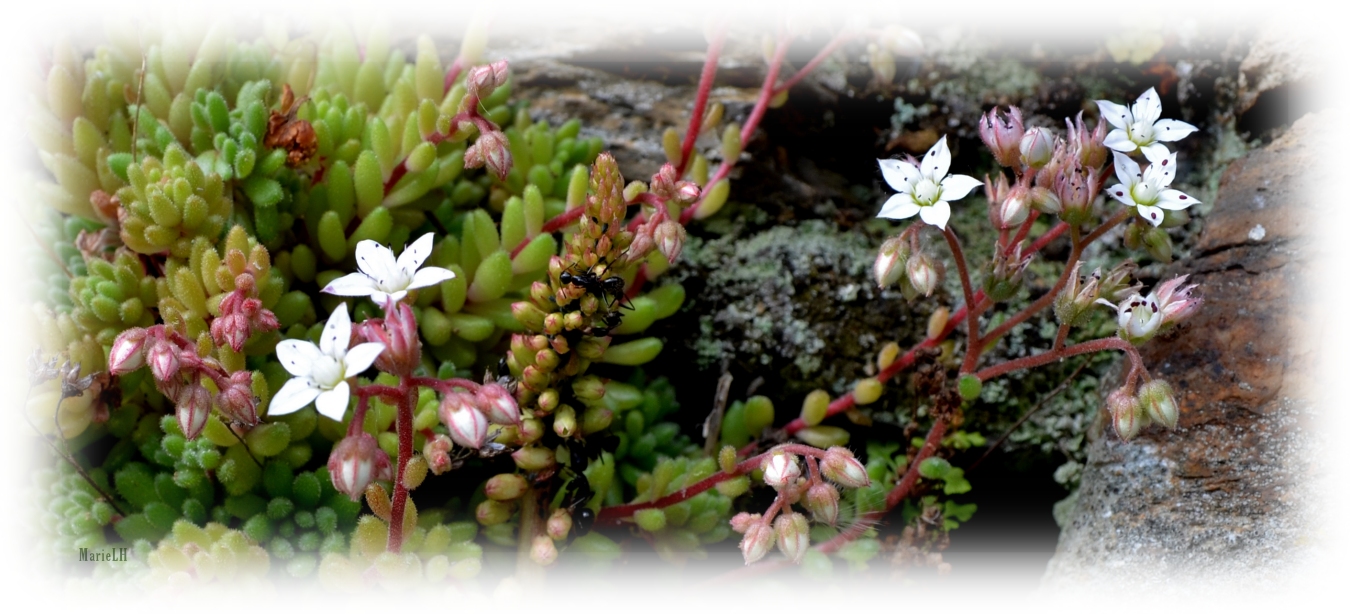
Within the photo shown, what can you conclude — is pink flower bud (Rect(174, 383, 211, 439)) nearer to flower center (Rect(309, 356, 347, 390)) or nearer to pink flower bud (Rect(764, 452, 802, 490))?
flower center (Rect(309, 356, 347, 390))

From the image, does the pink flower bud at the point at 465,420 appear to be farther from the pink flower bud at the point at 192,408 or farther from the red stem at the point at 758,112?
the red stem at the point at 758,112

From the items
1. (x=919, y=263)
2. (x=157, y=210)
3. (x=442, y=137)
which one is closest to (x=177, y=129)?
(x=157, y=210)

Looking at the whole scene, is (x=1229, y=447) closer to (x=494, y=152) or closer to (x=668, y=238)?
(x=668, y=238)

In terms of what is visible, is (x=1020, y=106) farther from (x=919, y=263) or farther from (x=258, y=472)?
(x=258, y=472)

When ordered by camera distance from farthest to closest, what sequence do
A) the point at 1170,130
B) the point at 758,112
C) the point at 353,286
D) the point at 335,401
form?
the point at 758,112, the point at 1170,130, the point at 353,286, the point at 335,401

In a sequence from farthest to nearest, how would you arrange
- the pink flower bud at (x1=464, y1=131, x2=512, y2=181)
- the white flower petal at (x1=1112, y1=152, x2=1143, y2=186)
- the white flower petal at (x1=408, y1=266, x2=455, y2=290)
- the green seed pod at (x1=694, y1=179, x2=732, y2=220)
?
the green seed pod at (x1=694, y1=179, x2=732, y2=220)
the pink flower bud at (x1=464, y1=131, x2=512, y2=181)
the white flower petal at (x1=1112, y1=152, x2=1143, y2=186)
the white flower petal at (x1=408, y1=266, x2=455, y2=290)

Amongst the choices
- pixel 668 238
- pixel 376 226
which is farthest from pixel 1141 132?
pixel 376 226

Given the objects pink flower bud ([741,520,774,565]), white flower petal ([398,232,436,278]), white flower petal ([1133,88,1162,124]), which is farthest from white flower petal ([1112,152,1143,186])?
white flower petal ([398,232,436,278])
